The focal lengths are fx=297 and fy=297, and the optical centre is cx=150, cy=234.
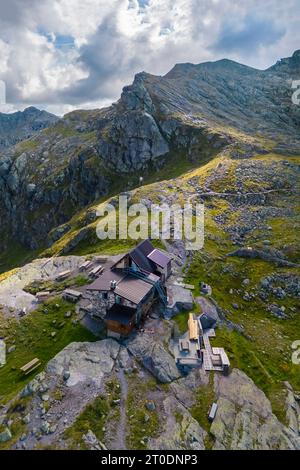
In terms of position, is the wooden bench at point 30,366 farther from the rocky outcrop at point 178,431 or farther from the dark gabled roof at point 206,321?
the dark gabled roof at point 206,321

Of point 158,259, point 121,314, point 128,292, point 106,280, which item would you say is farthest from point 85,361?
point 158,259

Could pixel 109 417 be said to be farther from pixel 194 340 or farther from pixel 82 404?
pixel 194 340

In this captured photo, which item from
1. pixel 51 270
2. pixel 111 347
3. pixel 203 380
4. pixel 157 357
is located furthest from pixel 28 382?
pixel 51 270

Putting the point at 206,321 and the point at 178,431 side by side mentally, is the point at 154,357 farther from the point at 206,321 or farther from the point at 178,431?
the point at 206,321

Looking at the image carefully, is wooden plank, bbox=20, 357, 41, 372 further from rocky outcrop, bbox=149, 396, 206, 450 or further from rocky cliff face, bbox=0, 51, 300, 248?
rocky cliff face, bbox=0, 51, 300, 248

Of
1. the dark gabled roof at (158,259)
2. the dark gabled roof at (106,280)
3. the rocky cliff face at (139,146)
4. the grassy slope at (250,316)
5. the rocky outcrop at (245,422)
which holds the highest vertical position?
the rocky cliff face at (139,146)

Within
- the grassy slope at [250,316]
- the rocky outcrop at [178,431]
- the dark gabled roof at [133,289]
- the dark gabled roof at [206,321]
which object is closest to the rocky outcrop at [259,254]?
the grassy slope at [250,316]
